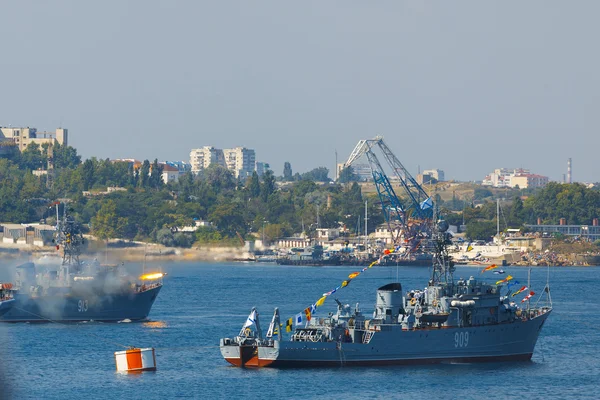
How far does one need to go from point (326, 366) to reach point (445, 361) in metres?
5.91

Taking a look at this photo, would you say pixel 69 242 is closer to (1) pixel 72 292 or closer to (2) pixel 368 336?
(1) pixel 72 292

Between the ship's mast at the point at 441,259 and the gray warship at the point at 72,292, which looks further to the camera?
the gray warship at the point at 72,292

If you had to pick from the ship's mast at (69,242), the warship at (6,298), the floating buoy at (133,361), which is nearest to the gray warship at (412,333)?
the floating buoy at (133,361)

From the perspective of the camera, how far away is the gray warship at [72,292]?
73.2 meters

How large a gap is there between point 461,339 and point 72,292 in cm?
2828

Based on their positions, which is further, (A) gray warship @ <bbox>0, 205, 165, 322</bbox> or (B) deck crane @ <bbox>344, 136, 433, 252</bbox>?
(B) deck crane @ <bbox>344, 136, 433, 252</bbox>

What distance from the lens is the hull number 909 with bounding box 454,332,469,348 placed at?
54781mm

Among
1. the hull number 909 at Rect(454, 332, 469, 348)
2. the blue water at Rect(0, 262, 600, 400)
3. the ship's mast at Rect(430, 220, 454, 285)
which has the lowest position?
the blue water at Rect(0, 262, 600, 400)

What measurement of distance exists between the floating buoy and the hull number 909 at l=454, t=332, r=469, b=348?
13.9 metres

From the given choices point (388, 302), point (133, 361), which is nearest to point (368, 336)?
point (388, 302)

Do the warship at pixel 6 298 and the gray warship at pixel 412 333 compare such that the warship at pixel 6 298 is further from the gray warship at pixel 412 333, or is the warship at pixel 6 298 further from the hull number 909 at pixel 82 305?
the gray warship at pixel 412 333

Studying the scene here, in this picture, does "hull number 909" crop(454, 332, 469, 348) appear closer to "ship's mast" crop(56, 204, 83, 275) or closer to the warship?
"ship's mast" crop(56, 204, 83, 275)

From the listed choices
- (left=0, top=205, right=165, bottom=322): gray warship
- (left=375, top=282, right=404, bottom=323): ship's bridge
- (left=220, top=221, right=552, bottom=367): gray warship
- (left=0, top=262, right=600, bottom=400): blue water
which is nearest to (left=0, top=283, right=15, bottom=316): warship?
(left=0, top=205, right=165, bottom=322): gray warship

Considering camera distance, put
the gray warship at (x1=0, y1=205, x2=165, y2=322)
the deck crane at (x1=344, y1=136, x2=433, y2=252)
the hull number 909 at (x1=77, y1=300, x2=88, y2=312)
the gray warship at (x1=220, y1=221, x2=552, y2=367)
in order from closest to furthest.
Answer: the gray warship at (x1=220, y1=221, x2=552, y2=367) → the gray warship at (x1=0, y1=205, x2=165, y2=322) → the hull number 909 at (x1=77, y1=300, x2=88, y2=312) → the deck crane at (x1=344, y1=136, x2=433, y2=252)
